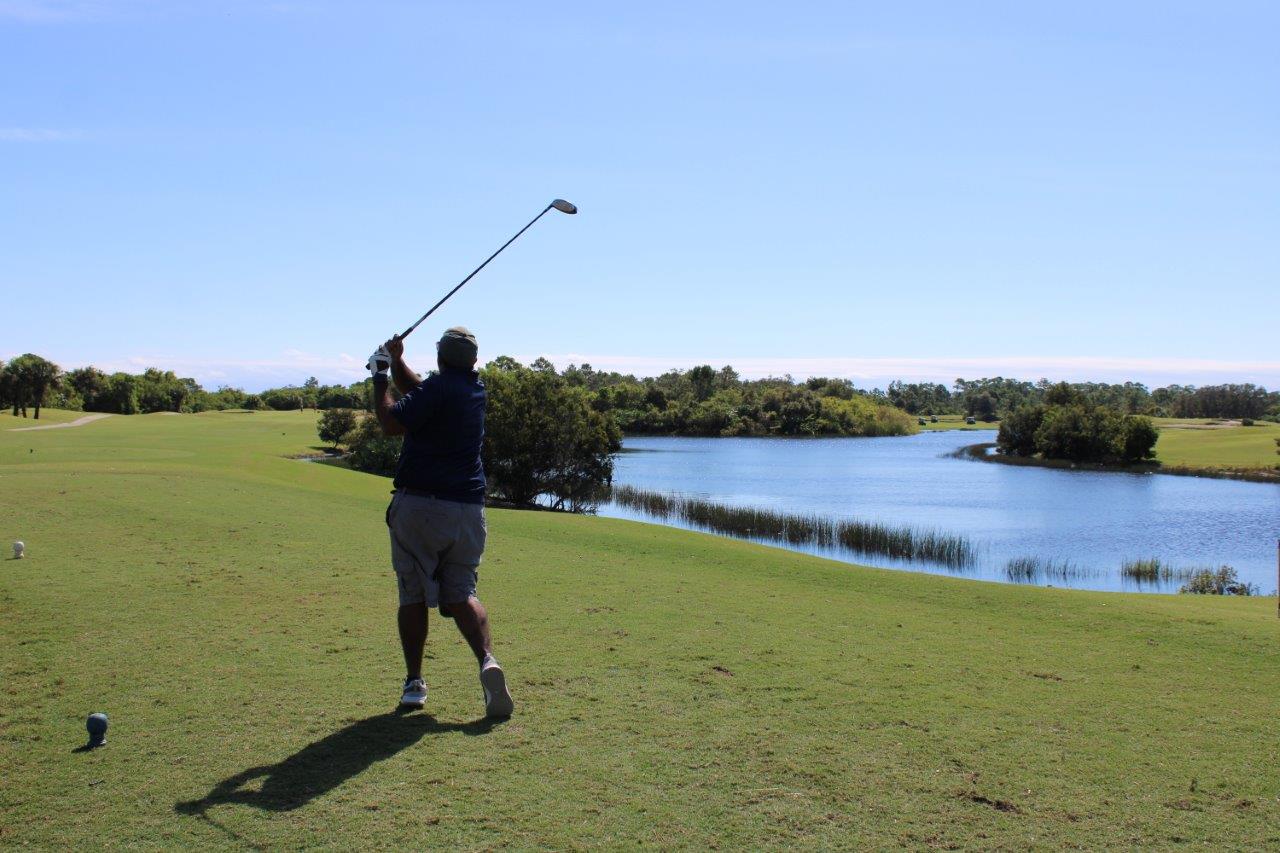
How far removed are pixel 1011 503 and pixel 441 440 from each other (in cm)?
4736

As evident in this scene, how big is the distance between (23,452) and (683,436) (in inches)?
3744

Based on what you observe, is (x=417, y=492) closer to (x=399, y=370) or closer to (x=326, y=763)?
(x=399, y=370)

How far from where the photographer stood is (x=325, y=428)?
217ft

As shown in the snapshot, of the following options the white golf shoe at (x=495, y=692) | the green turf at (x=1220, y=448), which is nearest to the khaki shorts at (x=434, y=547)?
the white golf shoe at (x=495, y=692)

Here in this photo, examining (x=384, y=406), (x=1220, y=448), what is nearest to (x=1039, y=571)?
(x=384, y=406)

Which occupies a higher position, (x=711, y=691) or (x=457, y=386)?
(x=457, y=386)

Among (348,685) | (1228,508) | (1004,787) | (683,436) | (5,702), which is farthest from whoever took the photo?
(683,436)

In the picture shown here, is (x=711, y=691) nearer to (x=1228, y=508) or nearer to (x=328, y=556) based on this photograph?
(x=328, y=556)

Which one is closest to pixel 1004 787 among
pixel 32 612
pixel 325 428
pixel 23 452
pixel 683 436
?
pixel 32 612

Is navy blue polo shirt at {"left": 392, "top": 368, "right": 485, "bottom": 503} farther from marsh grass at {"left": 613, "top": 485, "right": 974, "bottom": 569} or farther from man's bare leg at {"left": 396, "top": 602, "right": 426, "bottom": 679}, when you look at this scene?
marsh grass at {"left": 613, "top": 485, "right": 974, "bottom": 569}

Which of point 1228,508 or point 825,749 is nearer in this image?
point 825,749

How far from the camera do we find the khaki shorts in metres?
5.74

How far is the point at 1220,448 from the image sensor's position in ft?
→ 277

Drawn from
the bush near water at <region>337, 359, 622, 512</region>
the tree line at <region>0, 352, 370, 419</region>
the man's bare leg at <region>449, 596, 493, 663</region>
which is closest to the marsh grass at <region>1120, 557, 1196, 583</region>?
the bush near water at <region>337, 359, 622, 512</region>
